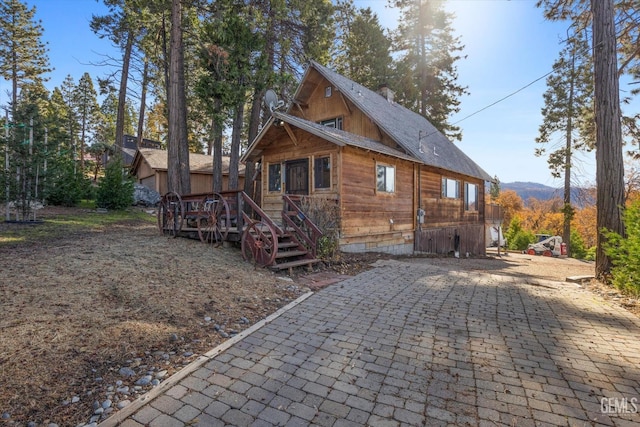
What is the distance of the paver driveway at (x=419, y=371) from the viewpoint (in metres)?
2.25

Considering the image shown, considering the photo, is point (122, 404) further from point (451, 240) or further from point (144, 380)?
point (451, 240)

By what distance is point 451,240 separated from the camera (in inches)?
637

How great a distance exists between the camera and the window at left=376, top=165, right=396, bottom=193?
1152cm

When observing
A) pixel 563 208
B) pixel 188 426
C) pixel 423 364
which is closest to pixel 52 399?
pixel 188 426

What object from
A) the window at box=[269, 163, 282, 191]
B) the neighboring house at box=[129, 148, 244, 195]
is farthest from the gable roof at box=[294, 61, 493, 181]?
the neighboring house at box=[129, 148, 244, 195]

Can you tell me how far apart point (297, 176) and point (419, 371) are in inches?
363

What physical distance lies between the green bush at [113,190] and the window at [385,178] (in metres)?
12.4

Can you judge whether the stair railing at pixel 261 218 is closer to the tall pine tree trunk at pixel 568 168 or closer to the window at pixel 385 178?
the window at pixel 385 178

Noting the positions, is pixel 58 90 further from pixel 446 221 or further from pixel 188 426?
pixel 188 426

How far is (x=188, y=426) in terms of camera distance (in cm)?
211

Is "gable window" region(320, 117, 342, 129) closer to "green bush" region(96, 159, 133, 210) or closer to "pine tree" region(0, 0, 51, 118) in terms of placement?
"green bush" region(96, 159, 133, 210)

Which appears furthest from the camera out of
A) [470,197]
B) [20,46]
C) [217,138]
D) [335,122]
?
[20,46]

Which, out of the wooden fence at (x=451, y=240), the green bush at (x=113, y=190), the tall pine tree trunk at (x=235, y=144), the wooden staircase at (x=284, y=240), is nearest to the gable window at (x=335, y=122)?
the tall pine tree trunk at (x=235, y=144)

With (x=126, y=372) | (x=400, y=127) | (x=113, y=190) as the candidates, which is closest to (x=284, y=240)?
(x=126, y=372)
